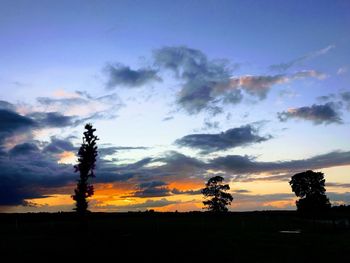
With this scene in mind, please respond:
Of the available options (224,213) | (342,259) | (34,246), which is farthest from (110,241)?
(224,213)

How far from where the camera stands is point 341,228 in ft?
292

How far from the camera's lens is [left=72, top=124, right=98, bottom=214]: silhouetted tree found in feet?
213

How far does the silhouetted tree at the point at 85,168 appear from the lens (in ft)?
213

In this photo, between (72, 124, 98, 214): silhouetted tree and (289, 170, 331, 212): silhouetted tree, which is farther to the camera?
(289, 170, 331, 212): silhouetted tree

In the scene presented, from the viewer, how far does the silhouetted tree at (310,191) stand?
122m

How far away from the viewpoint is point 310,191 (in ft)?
412

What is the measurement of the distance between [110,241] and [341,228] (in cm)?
5661

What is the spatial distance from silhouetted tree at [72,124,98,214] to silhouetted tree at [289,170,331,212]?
77.6 metres

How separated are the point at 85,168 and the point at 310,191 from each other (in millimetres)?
81167

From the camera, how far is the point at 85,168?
65938 mm

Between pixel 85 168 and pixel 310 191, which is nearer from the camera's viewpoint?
pixel 85 168

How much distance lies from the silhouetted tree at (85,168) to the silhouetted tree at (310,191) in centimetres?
7756

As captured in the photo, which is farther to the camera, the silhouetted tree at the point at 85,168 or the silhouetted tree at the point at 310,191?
the silhouetted tree at the point at 310,191

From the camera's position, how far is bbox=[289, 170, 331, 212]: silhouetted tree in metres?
122
